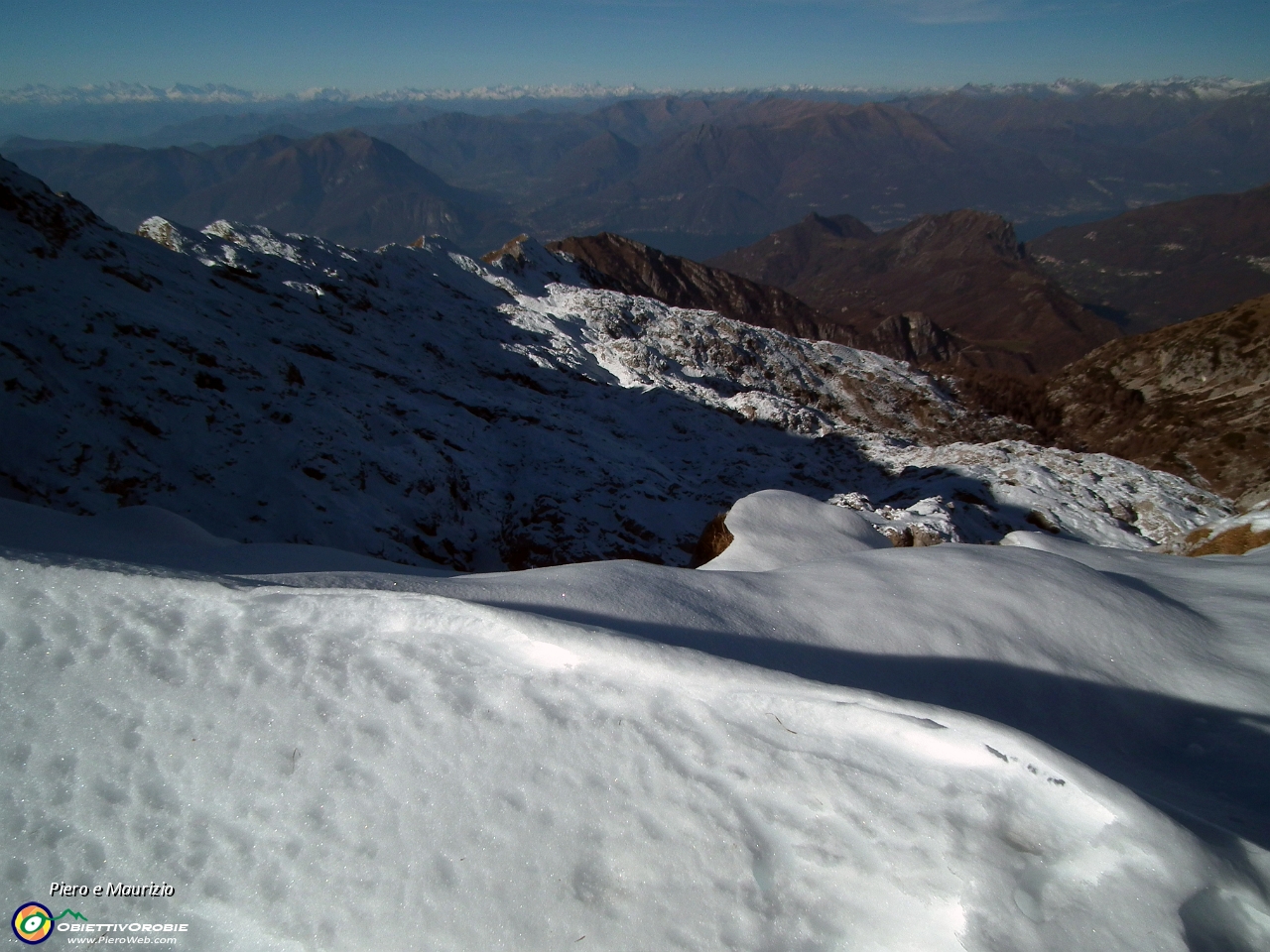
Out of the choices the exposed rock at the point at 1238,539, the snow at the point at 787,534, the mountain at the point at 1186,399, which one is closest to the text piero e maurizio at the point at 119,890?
the snow at the point at 787,534

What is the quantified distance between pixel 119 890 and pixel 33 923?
302mm

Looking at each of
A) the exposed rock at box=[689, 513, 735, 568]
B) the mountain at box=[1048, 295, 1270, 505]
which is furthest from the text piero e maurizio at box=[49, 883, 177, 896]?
the mountain at box=[1048, 295, 1270, 505]

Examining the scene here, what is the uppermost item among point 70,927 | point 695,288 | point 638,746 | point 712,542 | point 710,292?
point 695,288

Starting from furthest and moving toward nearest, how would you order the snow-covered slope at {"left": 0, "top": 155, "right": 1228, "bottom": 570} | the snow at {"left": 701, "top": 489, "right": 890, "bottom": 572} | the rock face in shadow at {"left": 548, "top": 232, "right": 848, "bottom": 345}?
1. the rock face in shadow at {"left": 548, "top": 232, "right": 848, "bottom": 345}
2. the snow-covered slope at {"left": 0, "top": 155, "right": 1228, "bottom": 570}
3. the snow at {"left": 701, "top": 489, "right": 890, "bottom": 572}

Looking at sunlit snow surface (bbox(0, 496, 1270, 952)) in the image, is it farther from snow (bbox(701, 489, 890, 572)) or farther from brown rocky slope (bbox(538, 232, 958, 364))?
brown rocky slope (bbox(538, 232, 958, 364))

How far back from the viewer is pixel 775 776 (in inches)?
123

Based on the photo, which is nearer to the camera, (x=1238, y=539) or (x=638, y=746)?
(x=638, y=746)

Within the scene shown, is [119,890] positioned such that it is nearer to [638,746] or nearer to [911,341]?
[638,746]

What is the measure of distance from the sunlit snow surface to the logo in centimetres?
9

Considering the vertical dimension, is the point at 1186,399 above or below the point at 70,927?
below

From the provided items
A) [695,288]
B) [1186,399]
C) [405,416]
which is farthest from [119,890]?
[695,288]

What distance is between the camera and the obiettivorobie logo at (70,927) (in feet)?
8.56

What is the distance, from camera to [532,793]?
307 cm

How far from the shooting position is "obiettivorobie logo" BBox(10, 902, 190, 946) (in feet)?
8.56
